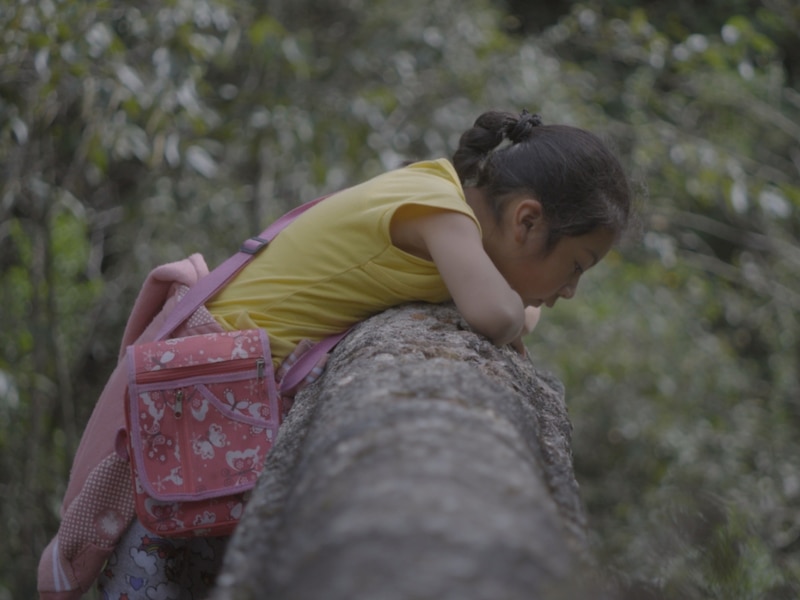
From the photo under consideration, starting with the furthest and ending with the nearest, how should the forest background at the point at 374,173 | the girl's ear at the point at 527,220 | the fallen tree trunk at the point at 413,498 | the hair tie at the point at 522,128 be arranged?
the forest background at the point at 374,173
the hair tie at the point at 522,128
the girl's ear at the point at 527,220
the fallen tree trunk at the point at 413,498

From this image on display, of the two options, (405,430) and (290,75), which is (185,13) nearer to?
(290,75)

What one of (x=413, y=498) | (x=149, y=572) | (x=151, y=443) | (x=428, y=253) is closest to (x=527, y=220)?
(x=428, y=253)

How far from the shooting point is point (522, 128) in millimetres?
2275

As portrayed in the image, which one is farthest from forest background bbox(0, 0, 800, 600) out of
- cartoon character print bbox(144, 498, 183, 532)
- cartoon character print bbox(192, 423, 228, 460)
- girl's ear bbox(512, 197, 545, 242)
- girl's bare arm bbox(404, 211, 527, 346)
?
cartoon character print bbox(144, 498, 183, 532)

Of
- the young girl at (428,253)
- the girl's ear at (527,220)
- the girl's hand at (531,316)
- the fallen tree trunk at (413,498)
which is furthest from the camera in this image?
the girl's hand at (531,316)

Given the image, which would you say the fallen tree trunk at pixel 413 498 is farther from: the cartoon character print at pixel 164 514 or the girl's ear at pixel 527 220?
the girl's ear at pixel 527 220

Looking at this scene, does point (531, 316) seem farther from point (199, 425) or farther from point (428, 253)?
point (199, 425)

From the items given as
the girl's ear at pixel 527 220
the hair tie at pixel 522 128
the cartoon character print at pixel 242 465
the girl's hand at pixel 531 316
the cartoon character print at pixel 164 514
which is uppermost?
the hair tie at pixel 522 128

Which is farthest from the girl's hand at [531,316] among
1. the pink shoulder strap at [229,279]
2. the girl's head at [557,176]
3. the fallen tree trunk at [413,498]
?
the fallen tree trunk at [413,498]

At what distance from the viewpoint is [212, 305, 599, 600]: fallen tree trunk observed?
0.78 m

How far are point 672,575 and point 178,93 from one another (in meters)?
3.16

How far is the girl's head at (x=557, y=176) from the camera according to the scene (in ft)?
7.05

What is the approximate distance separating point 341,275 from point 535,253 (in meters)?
A: 0.41

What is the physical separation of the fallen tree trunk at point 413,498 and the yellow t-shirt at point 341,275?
452 mm
